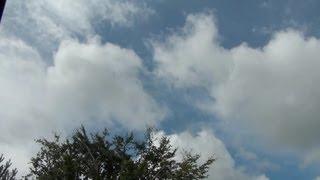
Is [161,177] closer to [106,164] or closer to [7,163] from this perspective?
[106,164]

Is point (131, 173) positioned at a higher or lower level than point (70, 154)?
lower

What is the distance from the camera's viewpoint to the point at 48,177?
40.6m

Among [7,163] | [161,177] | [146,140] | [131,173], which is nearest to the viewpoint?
[7,163]

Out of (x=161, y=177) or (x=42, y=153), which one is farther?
(x=42, y=153)

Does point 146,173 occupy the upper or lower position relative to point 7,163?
upper

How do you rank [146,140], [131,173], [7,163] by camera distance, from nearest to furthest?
1. [7,163]
2. [131,173]
3. [146,140]

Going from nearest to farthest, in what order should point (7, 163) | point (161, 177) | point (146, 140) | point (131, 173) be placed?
point (7, 163), point (131, 173), point (161, 177), point (146, 140)

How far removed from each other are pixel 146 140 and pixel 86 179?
21.5ft

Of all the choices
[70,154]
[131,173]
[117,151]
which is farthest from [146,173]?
[70,154]

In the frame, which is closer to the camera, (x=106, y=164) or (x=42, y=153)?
(x=106, y=164)

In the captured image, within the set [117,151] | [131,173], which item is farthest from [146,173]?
[117,151]

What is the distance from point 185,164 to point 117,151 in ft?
20.1

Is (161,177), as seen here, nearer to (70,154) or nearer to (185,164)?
(185,164)

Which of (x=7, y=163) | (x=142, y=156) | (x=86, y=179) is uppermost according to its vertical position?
(x=142, y=156)
